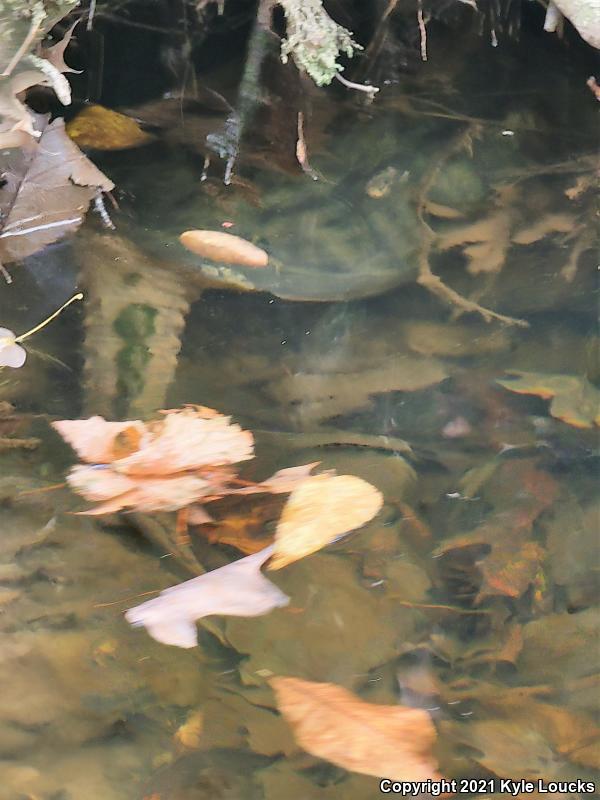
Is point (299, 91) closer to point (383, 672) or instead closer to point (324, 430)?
point (324, 430)

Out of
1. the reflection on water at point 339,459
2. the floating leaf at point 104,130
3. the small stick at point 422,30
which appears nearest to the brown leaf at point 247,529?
the reflection on water at point 339,459

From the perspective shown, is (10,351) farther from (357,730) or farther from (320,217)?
(357,730)

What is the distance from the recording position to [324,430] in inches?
38.1

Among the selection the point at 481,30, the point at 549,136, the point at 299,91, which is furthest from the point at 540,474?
the point at 481,30

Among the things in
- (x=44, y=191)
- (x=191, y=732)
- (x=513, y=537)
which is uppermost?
(x=44, y=191)

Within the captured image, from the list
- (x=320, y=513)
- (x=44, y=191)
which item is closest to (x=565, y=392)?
(x=320, y=513)

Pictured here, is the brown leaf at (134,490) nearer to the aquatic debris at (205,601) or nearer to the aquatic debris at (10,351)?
the aquatic debris at (205,601)

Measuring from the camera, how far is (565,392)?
3.32 feet

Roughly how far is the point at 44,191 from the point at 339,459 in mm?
735

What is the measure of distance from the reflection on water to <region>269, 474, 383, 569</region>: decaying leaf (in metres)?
0.02

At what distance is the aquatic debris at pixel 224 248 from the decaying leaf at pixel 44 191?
20 cm

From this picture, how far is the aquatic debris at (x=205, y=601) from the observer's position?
74 centimetres

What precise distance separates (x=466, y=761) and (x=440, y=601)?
6.4 inches

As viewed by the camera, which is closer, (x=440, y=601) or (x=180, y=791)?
(x=180, y=791)
